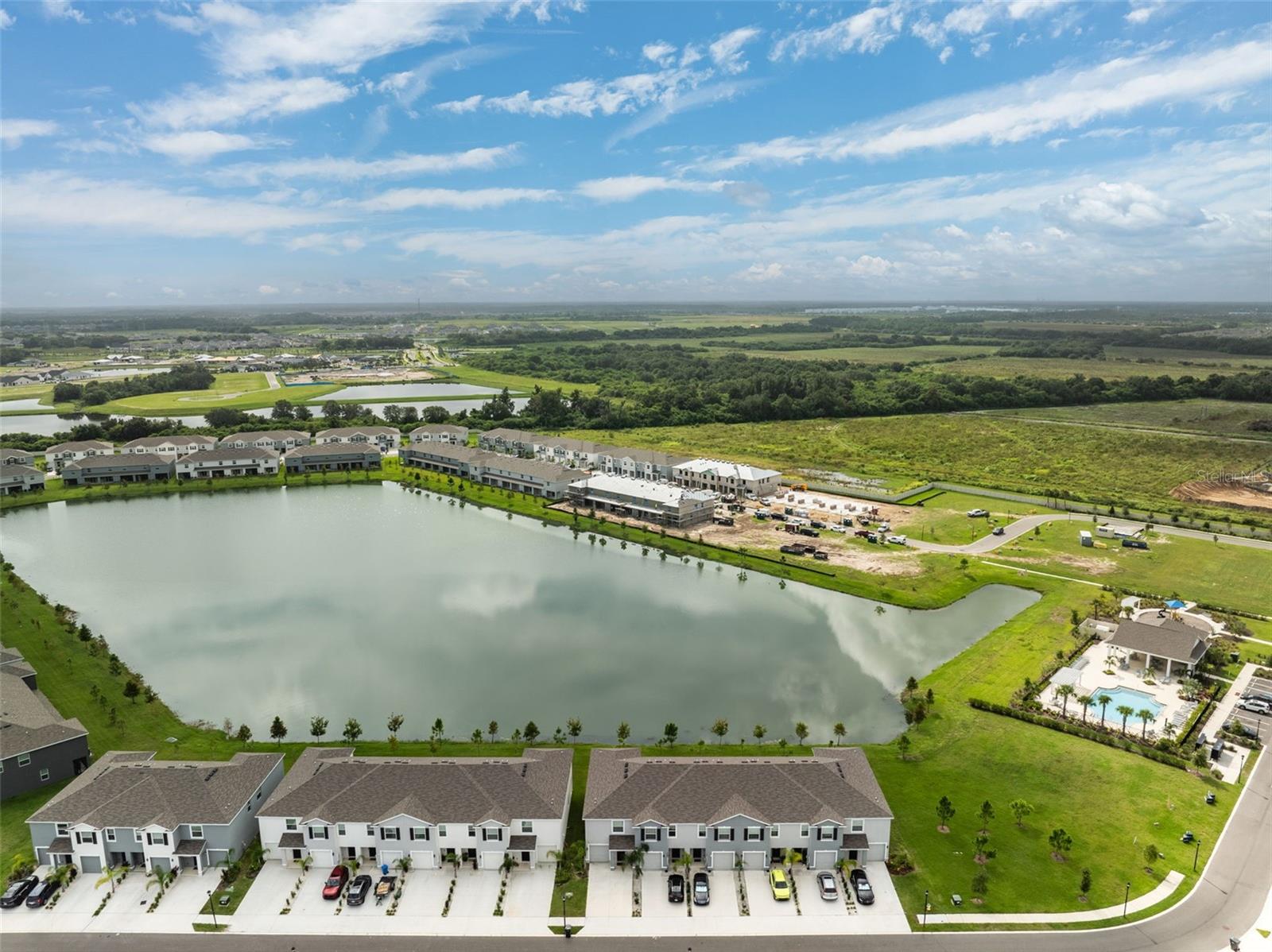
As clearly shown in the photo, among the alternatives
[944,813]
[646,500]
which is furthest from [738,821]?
[646,500]

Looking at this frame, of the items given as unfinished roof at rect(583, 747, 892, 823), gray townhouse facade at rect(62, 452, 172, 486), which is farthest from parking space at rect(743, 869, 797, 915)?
gray townhouse facade at rect(62, 452, 172, 486)

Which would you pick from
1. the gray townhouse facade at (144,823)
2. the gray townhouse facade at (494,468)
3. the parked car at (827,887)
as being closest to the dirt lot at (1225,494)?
the gray townhouse facade at (494,468)

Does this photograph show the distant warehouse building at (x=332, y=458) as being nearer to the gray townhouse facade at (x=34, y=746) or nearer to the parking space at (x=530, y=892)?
the gray townhouse facade at (x=34, y=746)

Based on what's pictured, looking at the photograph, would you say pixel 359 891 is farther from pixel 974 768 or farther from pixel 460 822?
pixel 974 768

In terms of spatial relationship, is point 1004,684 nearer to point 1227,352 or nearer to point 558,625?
point 558,625

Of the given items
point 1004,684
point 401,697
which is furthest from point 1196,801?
point 401,697

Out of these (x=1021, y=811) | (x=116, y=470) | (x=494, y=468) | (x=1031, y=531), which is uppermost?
(x=116, y=470)

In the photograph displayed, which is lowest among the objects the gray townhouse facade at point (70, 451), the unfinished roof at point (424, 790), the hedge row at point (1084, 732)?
the hedge row at point (1084, 732)
